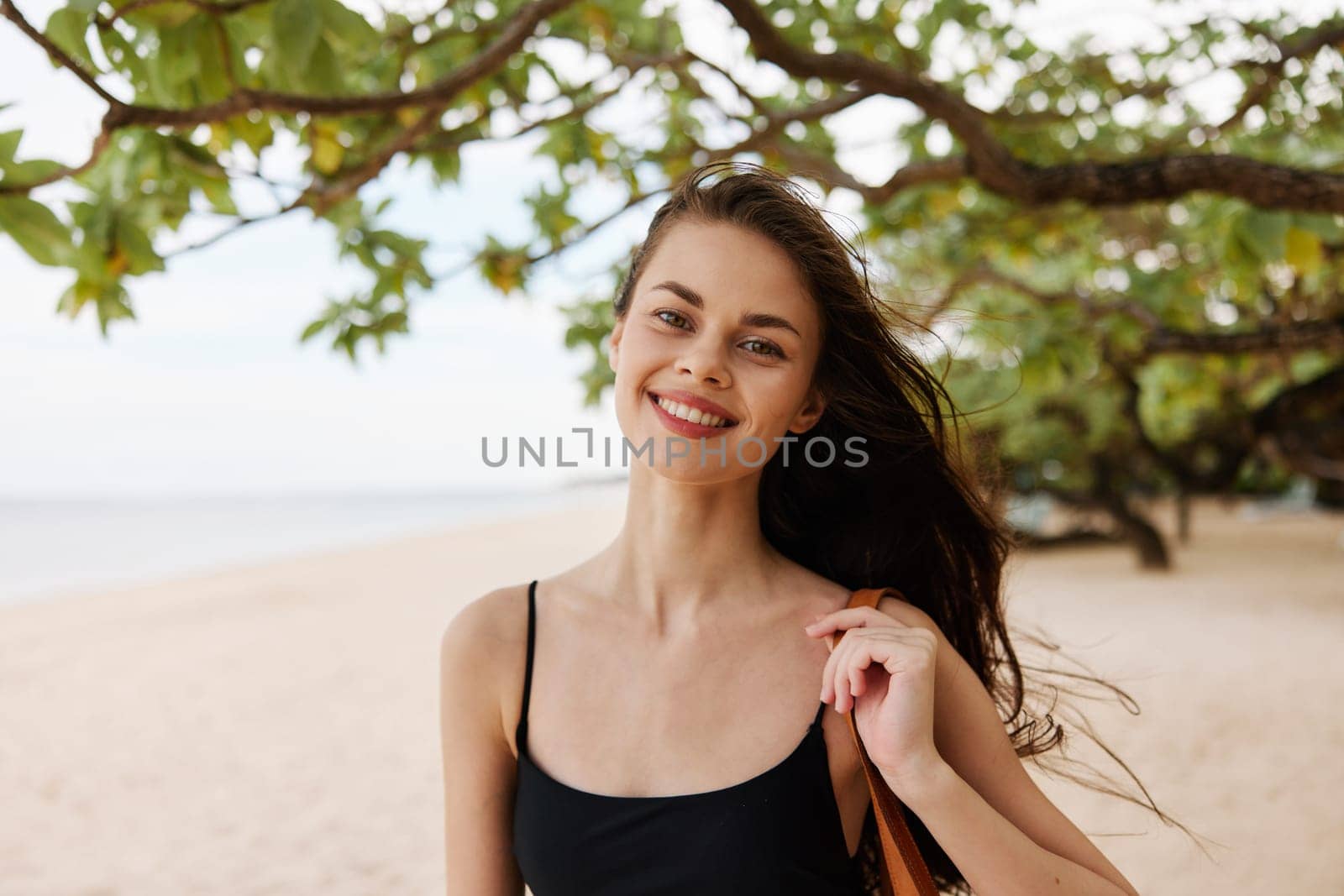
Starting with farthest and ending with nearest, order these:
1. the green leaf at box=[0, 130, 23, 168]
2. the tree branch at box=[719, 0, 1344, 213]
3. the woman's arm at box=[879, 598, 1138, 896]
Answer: the tree branch at box=[719, 0, 1344, 213]
the green leaf at box=[0, 130, 23, 168]
the woman's arm at box=[879, 598, 1138, 896]

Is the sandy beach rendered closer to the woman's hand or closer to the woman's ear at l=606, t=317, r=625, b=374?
the woman's hand

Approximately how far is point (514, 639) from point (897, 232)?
140 inches

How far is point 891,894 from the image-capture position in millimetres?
1692

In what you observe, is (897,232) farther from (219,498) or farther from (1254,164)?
(219,498)

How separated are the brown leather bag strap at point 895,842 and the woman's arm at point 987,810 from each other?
0.04 m

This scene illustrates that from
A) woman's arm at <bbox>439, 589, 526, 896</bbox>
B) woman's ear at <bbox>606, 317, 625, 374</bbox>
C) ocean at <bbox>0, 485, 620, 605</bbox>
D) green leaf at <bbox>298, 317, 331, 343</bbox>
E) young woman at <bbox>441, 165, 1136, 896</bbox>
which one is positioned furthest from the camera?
ocean at <bbox>0, 485, 620, 605</bbox>

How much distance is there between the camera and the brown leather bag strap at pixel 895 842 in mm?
1561

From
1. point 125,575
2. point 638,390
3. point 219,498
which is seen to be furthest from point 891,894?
point 219,498

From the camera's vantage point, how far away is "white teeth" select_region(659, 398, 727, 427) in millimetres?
1763

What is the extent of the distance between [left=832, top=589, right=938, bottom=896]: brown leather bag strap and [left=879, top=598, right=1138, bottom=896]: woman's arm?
41 mm

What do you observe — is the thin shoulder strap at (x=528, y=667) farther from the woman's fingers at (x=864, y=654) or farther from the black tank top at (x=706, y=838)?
the woman's fingers at (x=864, y=654)

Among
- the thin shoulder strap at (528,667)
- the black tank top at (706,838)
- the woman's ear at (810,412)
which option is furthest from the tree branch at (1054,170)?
the black tank top at (706,838)

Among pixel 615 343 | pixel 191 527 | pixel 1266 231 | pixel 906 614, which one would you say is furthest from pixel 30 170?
pixel 191 527

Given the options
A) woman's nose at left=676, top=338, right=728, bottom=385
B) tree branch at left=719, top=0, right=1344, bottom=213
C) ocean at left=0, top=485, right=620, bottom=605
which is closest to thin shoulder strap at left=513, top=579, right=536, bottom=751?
woman's nose at left=676, top=338, right=728, bottom=385
